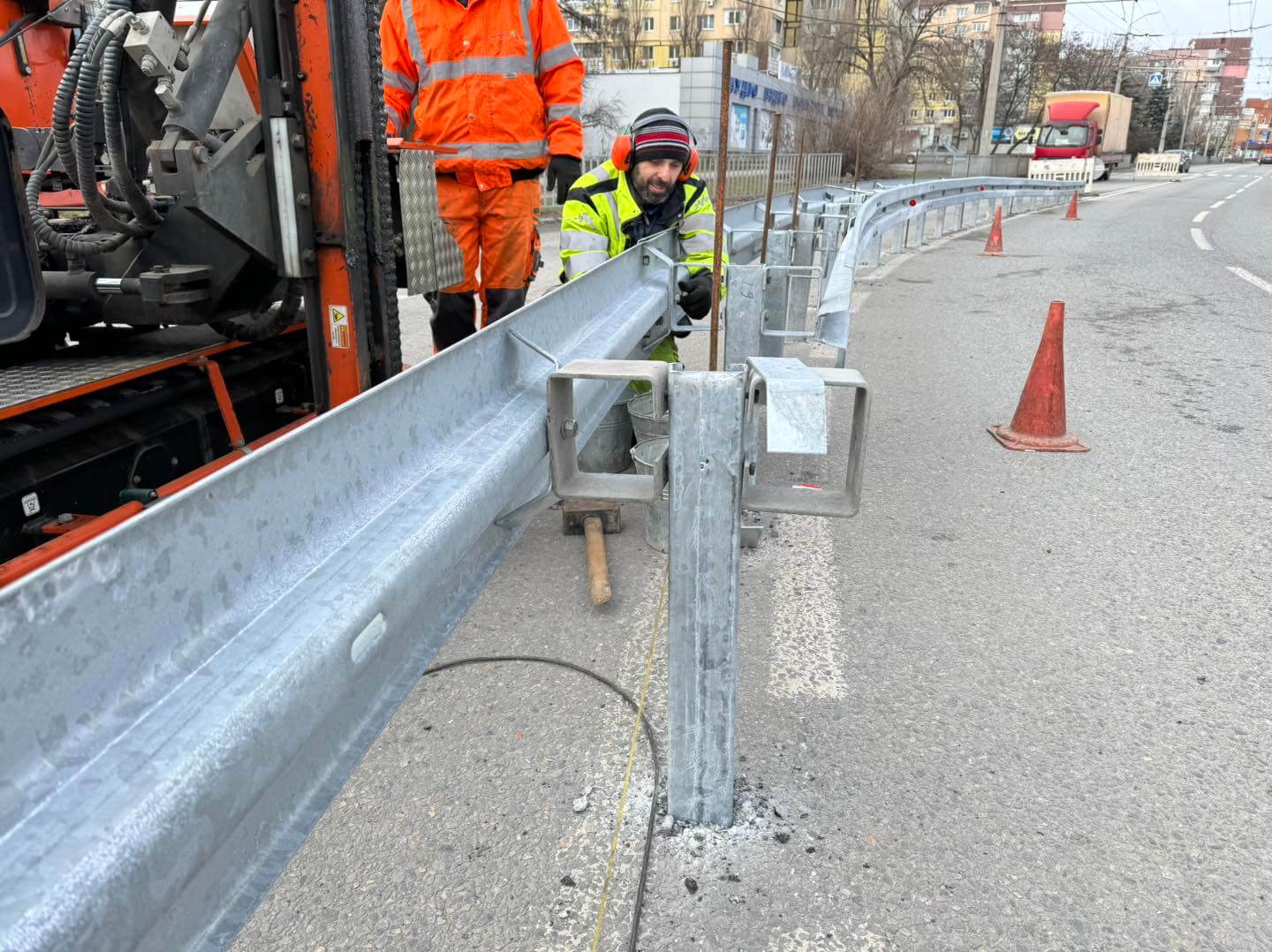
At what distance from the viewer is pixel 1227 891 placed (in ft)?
6.88

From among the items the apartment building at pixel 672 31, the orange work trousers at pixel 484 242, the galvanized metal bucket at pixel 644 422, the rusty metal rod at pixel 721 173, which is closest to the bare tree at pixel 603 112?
the apartment building at pixel 672 31

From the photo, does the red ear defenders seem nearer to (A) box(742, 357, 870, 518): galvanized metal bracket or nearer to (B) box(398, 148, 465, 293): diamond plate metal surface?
(B) box(398, 148, 465, 293): diamond plate metal surface

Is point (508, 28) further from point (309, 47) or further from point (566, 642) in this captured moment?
point (566, 642)

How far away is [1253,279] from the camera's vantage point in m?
10.9

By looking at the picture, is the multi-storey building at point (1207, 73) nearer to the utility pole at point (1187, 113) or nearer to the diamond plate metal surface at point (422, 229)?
the utility pole at point (1187, 113)

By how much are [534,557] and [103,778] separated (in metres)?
3.04

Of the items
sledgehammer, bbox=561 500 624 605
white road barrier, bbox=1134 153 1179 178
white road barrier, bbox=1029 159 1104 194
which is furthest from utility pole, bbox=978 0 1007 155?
sledgehammer, bbox=561 500 624 605

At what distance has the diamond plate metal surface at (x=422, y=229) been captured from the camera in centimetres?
336

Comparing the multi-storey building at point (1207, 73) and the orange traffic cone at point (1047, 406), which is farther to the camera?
the multi-storey building at point (1207, 73)

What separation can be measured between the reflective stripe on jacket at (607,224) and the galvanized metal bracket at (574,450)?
252 cm

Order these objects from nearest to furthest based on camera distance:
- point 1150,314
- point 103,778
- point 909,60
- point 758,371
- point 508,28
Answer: point 103,778, point 758,371, point 508,28, point 1150,314, point 909,60

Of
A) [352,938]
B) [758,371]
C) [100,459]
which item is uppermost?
[758,371]

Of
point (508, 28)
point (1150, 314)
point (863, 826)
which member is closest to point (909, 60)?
point (1150, 314)

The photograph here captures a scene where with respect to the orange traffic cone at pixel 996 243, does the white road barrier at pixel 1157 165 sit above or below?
above
